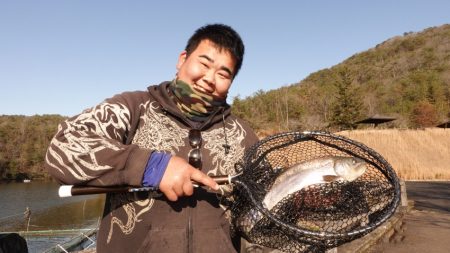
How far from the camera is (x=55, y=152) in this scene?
200cm

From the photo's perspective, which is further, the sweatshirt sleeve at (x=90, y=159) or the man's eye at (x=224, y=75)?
the man's eye at (x=224, y=75)

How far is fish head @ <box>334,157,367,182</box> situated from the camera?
310cm

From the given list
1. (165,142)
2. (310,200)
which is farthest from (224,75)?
(310,200)

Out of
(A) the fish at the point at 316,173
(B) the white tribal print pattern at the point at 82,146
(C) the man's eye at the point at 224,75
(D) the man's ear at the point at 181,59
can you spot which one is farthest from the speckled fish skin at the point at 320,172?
(B) the white tribal print pattern at the point at 82,146

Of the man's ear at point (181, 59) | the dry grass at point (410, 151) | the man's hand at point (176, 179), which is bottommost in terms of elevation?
the dry grass at point (410, 151)

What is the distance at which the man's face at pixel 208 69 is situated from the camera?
2.71 metres

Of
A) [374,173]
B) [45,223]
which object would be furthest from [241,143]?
[45,223]

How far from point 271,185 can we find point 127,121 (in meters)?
1.34

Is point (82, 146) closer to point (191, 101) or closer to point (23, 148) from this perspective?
point (191, 101)

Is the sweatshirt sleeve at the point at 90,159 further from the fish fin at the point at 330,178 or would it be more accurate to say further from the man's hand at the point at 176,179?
the fish fin at the point at 330,178

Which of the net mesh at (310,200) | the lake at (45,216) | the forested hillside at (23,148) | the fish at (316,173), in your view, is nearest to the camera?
the net mesh at (310,200)

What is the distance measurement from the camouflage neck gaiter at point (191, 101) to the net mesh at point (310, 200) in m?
0.48

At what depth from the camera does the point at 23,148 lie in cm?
11588

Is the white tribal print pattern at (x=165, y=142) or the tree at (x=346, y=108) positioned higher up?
the white tribal print pattern at (x=165, y=142)
